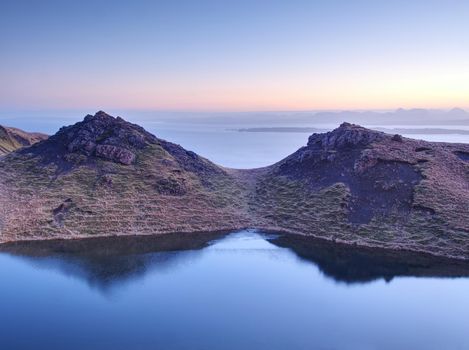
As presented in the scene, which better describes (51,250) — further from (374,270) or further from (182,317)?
(374,270)

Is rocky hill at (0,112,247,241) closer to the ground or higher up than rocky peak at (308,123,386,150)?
closer to the ground

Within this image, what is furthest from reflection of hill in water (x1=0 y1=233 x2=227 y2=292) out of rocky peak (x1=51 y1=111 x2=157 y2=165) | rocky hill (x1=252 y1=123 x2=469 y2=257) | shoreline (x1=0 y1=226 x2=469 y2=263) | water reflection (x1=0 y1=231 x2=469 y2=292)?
rocky peak (x1=51 y1=111 x2=157 y2=165)

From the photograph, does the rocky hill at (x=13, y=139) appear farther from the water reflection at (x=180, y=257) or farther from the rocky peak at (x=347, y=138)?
the rocky peak at (x=347, y=138)

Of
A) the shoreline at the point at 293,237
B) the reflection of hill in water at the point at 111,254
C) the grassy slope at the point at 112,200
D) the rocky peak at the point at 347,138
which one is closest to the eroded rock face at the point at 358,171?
the rocky peak at the point at 347,138

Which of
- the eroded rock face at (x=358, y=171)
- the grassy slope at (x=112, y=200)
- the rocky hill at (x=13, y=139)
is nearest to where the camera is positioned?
the grassy slope at (x=112, y=200)

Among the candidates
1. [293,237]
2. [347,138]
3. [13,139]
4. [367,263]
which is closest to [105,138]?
[293,237]

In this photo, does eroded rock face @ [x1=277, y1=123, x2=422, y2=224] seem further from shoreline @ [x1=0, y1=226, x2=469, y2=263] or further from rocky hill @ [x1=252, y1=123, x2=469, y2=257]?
shoreline @ [x1=0, y1=226, x2=469, y2=263]

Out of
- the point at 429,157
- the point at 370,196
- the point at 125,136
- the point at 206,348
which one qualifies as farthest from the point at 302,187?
the point at 206,348
